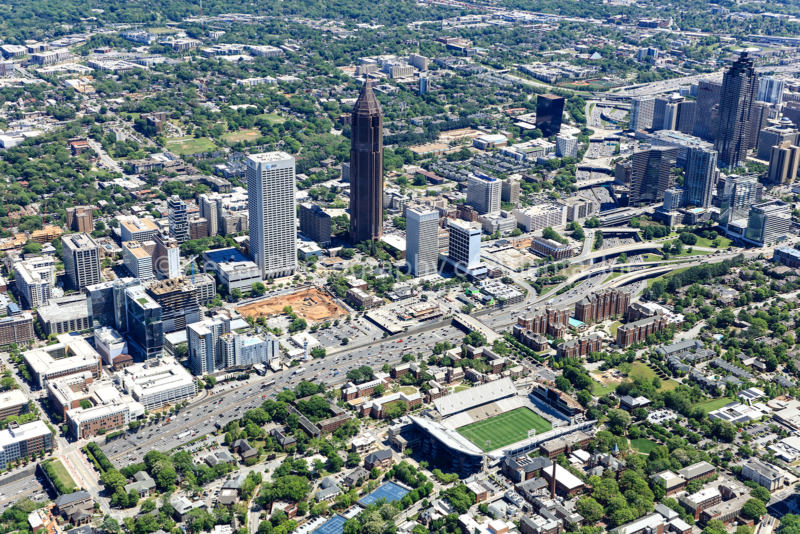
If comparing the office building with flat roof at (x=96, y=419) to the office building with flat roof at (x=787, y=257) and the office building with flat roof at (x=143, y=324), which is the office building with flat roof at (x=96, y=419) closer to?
the office building with flat roof at (x=143, y=324)

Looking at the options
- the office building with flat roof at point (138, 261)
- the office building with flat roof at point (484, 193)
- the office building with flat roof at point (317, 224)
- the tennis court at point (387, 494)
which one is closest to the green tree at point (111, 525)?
the tennis court at point (387, 494)

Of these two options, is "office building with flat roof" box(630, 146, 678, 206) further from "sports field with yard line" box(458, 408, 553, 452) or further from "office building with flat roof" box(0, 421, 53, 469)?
"office building with flat roof" box(0, 421, 53, 469)

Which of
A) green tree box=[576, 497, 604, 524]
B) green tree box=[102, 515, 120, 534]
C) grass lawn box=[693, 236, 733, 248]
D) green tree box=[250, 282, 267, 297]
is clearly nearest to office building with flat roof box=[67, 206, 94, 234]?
green tree box=[250, 282, 267, 297]

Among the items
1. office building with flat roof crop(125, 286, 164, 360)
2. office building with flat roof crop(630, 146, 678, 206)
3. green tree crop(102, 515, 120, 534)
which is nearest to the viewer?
green tree crop(102, 515, 120, 534)

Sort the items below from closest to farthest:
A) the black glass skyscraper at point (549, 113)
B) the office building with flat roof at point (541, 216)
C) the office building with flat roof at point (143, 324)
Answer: the office building with flat roof at point (143, 324) → the office building with flat roof at point (541, 216) → the black glass skyscraper at point (549, 113)

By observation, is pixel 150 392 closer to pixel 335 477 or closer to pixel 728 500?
pixel 335 477

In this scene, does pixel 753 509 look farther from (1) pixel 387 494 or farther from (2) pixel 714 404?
(1) pixel 387 494
